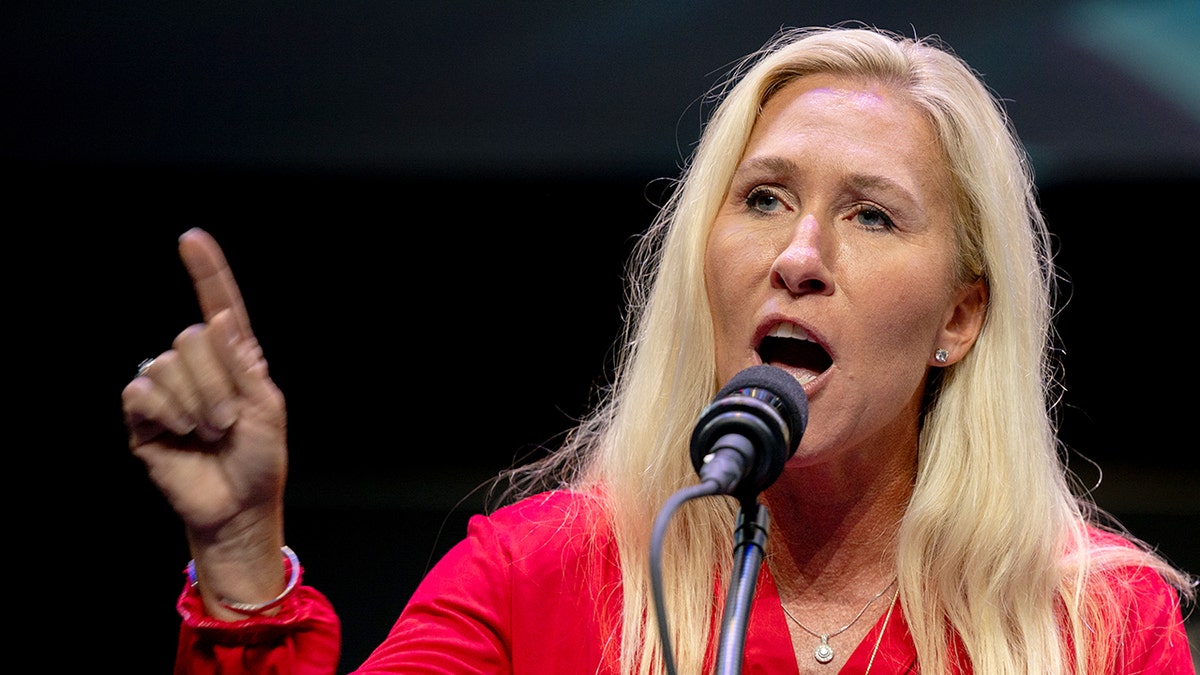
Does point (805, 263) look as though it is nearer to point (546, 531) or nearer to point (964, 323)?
point (964, 323)

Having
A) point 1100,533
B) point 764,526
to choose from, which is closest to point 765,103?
point 1100,533

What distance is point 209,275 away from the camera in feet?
4.12

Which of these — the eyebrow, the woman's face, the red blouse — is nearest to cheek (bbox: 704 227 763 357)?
the woman's face

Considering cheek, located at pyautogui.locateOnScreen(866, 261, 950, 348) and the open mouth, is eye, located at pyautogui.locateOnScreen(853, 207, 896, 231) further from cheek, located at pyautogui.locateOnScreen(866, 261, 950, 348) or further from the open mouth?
the open mouth

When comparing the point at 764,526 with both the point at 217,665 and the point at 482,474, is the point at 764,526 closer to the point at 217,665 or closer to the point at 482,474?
the point at 217,665

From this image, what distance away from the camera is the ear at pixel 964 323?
1724mm

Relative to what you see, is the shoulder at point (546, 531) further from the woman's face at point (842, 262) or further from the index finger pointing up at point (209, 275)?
the index finger pointing up at point (209, 275)

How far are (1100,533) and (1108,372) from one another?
2.66 feet

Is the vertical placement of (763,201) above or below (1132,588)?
above

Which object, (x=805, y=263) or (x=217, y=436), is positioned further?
(x=805, y=263)

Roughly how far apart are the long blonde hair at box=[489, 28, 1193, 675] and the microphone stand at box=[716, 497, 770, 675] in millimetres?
640

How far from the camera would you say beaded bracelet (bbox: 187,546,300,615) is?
1.32 meters

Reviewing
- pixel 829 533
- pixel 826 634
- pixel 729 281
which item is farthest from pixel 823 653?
pixel 729 281

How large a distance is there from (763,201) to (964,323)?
353mm
